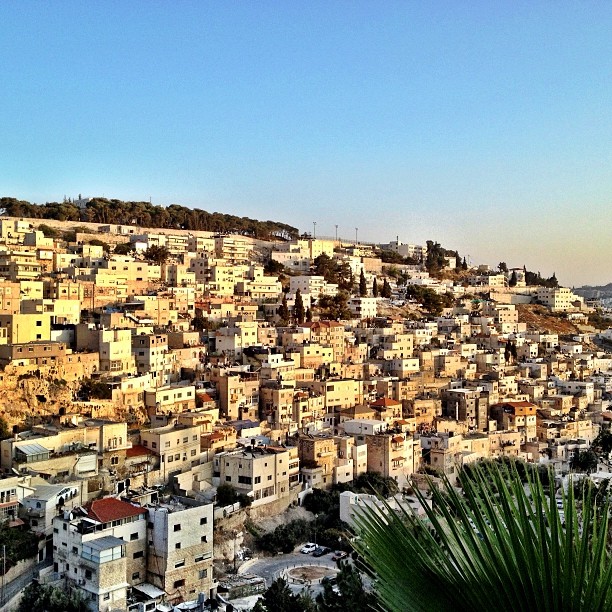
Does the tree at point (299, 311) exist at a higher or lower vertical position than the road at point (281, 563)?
higher

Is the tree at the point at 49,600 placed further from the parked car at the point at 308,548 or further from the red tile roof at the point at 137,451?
the parked car at the point at 308,548

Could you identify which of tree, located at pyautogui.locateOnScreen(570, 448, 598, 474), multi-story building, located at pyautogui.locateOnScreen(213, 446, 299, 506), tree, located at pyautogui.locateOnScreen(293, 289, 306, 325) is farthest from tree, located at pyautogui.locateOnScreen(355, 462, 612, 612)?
tree, located at pyautogui.locateOnScreen(293, 289, 306, 325)

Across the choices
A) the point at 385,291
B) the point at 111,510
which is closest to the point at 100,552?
the point at 111,510

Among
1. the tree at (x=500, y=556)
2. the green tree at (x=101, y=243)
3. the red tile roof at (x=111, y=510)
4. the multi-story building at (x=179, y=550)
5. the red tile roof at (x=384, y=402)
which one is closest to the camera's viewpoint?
the tree at (x=500, y=556)

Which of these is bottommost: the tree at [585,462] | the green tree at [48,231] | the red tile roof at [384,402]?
the tree at [585,462]

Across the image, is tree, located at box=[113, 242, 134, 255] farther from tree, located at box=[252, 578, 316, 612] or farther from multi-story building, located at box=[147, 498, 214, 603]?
tree, located at box=[252, 578, 316, 612]

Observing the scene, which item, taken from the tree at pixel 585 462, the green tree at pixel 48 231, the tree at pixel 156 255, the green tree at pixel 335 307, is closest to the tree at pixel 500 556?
the tree at pixel 585 462

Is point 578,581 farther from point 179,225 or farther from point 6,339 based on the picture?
point 179,225

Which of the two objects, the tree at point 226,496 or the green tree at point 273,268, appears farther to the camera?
the green tree at point 273,268
